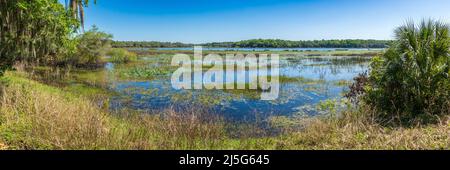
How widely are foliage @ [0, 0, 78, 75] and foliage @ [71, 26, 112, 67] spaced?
19485mm

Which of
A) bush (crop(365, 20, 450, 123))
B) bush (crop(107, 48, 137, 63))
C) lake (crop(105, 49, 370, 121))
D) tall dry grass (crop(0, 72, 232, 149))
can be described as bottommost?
lake (crop(105, 49, 370, 121))

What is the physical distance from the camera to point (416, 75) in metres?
7.82

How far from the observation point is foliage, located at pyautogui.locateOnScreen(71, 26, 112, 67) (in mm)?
29172

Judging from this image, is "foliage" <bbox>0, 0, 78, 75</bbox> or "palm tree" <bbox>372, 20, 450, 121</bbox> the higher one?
"foliage" <bbox>0, 0, 78, 75</bbox>

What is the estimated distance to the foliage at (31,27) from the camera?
9.21 meters

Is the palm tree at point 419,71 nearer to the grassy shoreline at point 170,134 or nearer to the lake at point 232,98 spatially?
the grassy shoreline at point 170,134

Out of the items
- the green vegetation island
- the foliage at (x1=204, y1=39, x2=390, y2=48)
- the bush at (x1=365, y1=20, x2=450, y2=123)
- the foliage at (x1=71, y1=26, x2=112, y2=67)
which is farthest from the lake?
the foliage at (x1=204, y1=39, x2=390, y2=48)

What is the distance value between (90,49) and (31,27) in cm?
2117

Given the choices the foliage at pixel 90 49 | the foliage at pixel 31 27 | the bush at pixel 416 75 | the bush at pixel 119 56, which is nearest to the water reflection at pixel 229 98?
the foliage at pixel 31 27

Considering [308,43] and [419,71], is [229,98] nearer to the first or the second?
[419,71]

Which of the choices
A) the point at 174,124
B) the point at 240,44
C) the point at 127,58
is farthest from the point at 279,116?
the point at 240,44

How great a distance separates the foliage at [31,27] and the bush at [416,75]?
9673 millimetres

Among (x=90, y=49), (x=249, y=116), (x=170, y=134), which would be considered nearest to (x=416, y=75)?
(x=249, y=116)

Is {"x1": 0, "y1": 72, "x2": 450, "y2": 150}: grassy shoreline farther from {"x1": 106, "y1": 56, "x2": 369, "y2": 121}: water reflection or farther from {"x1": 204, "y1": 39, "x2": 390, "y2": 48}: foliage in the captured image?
{"x1": 204, "y1": 39, "x2": 390, "y2": 48}: foliage
